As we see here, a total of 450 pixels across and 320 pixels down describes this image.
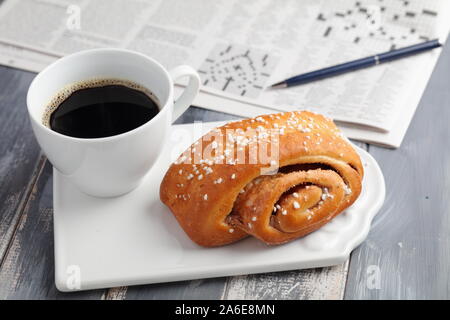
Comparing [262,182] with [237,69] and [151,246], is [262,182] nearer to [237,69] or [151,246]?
[151,246]

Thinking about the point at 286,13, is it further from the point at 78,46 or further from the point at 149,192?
the point at 149,192

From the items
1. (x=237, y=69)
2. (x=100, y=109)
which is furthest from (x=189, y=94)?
(x=237, y=69)

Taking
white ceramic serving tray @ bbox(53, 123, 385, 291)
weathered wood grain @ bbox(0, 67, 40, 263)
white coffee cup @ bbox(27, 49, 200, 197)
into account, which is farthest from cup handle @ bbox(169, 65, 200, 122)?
Answer: weathered wood grain @ bbox(0, 67, 40, 263)

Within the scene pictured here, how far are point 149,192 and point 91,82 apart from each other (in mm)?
160

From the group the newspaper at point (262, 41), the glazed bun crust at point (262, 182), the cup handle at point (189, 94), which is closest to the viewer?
the glazed bun crust at point (262, 182)

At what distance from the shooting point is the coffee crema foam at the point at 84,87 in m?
0.75

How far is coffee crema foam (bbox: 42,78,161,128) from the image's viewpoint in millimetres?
750

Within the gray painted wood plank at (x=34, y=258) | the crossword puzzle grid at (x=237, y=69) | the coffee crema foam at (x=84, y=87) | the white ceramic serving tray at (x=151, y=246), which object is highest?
the coffee crema foam at (x=84, y=87)

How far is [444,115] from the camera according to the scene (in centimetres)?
94

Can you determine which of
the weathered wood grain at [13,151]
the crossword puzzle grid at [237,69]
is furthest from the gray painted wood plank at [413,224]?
the weathered wood grain at [13,151]

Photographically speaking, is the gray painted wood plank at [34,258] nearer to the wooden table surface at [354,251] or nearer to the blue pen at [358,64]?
the wooden table surface at [354,251]

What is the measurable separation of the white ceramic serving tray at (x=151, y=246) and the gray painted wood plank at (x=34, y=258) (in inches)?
1.3

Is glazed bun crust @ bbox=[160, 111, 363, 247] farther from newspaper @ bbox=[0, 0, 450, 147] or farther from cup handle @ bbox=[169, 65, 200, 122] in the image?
newspaper @ bbox=[0, 0, 450, 147]

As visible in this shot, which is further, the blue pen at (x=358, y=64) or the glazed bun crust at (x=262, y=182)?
the blue pen at (x=358, y=64)
